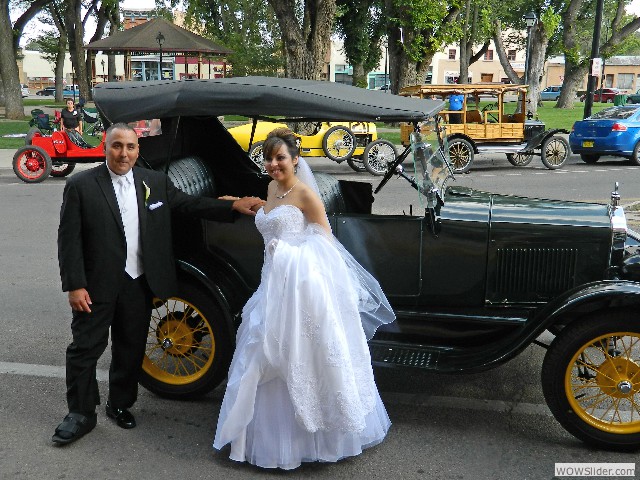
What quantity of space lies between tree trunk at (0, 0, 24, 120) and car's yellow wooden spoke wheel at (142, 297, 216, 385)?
23263 mm

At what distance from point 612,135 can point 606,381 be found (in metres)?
14.2

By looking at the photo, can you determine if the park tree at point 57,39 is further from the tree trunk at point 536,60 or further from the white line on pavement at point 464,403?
the white line on pavement at point 464,403

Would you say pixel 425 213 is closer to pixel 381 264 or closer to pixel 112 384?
pixel 381 264

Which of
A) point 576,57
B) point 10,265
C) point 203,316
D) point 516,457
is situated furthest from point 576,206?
point 576,57

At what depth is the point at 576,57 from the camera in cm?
3653

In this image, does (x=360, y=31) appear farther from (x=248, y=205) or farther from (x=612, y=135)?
(x=248, y=205)

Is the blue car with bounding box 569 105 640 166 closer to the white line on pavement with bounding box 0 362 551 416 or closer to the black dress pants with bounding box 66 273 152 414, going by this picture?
the white line on pavement with bounding box 0 362 551 416

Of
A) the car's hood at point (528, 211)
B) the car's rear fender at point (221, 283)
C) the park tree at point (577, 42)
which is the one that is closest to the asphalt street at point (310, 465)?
the car's hood at point (528, 211)

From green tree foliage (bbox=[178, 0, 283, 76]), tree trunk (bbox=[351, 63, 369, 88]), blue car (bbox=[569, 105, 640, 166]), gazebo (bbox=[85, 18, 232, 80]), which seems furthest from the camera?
tree trunk (bbox=[351, 63, 369, 88])

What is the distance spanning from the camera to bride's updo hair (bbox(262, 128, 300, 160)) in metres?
3.65

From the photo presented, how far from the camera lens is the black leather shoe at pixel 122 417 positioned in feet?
13.1

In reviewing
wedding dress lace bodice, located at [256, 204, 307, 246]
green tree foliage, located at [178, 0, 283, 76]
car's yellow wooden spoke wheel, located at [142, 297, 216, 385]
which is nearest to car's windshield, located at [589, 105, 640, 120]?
car's yellow wooden spoke wheel, located at [142, 297, 216, 385]

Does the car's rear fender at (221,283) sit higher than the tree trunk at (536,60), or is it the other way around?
the tree trunk at (536,60)

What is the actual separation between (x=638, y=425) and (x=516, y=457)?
634 mm
